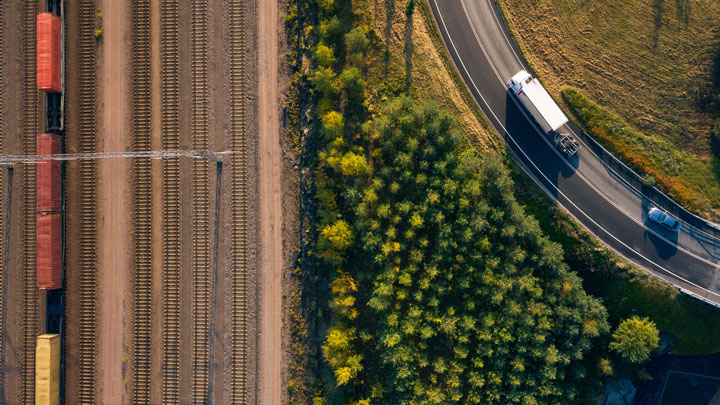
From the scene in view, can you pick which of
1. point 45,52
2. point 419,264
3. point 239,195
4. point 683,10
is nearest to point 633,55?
point 683,10

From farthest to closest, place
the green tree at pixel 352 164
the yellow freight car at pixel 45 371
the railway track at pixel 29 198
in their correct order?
the railway track at pixel 29 198, the yellow freight car at pixel 45 371, the green tree at pixel 352 164

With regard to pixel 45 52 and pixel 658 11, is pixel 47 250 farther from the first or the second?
pixel 658 11

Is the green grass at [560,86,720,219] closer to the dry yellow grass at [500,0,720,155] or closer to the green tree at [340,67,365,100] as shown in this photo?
the dry yellow grass at [500,0,720,155]

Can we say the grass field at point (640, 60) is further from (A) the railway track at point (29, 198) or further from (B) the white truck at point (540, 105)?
(A) the railway track at point (29, 198)

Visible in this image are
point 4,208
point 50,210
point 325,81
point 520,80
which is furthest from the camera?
point 4,208

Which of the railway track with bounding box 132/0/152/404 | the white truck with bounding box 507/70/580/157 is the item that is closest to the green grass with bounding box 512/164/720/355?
the white truck with bounding box 507/70/580/157

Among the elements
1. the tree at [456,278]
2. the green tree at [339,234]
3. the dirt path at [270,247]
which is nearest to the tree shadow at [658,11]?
the tree at [456,278]
